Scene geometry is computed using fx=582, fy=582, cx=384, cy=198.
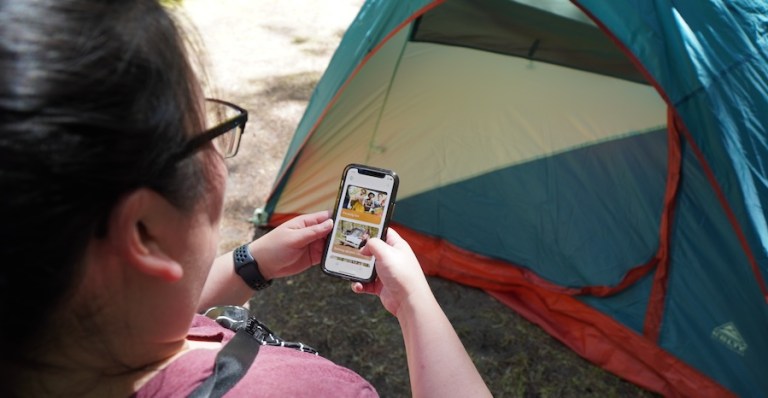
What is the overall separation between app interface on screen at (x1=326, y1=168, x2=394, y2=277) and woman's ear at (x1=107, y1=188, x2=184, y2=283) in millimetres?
555

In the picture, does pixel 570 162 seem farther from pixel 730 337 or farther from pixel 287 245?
pixel 287 245

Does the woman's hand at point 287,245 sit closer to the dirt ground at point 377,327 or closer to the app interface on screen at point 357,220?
the app interface on screen at point 357,220

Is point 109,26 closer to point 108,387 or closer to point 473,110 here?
point 108,387

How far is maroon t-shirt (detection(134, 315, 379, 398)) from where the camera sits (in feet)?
2.02

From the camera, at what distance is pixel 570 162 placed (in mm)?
2326

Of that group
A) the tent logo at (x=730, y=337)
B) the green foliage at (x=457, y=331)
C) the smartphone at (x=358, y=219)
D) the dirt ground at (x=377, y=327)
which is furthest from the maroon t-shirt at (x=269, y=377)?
the tent logo at (x=730, y=337)

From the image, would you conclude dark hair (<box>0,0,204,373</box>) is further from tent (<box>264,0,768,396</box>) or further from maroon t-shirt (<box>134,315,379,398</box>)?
tent (<box>264,0,768,396</box>)

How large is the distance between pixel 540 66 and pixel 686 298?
1.09 metres

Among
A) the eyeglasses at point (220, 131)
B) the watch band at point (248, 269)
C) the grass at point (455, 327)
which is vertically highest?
the eyeglasses at point (220, 131)

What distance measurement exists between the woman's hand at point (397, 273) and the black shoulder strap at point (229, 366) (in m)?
0.25

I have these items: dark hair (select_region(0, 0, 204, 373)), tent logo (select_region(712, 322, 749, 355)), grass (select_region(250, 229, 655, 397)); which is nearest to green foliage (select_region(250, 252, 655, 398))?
grass (select_region(250, 229, 655, 397))

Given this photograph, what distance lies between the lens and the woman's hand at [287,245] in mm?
1075

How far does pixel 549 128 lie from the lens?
7.87 feet

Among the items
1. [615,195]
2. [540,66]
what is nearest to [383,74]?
[540,66]
